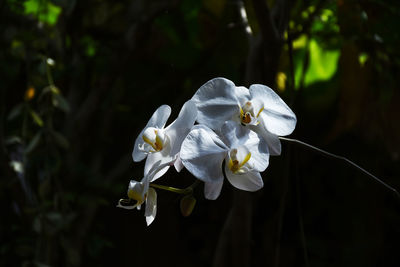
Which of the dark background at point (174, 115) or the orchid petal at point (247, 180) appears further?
the dark background at point (174, 115)

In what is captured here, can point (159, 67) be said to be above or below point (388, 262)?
above

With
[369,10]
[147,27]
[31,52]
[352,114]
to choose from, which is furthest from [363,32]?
[31,52]

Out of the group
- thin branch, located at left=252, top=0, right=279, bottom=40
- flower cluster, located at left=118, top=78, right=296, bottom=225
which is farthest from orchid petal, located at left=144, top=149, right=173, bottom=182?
thin branch, located at left=252, top=0, right=279, bottom=40

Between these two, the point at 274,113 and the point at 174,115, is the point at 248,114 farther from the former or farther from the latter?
the point at 174,115

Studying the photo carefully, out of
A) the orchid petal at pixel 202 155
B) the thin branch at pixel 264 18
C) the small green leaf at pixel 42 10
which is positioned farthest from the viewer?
the small green leaf at pixel 42 10

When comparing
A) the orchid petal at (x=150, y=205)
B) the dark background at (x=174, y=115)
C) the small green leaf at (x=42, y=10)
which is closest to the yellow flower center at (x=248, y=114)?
the orchid petal at (x=150, y=205)

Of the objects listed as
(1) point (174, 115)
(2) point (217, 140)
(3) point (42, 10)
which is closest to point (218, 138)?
(2) point (217, 140)

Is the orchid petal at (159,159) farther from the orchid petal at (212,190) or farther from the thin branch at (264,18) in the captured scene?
the thin branch at (264,18)

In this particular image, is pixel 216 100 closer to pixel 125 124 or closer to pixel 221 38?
pixel 221 38
